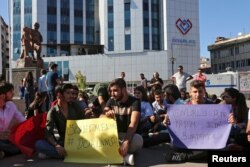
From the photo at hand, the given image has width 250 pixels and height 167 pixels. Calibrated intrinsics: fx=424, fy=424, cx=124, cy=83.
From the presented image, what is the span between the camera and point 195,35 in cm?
A: 7412

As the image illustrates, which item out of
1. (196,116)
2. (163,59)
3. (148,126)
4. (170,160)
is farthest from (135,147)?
(163,59)

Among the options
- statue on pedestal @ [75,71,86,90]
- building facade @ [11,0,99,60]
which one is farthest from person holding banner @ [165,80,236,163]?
building facade @ [11,0,99,60]

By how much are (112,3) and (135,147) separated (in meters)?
68.4

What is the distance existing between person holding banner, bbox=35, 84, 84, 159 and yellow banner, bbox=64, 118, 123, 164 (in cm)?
21

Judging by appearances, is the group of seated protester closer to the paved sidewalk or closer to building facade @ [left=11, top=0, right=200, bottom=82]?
the paved sidewalk

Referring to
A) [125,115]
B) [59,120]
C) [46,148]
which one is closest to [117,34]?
[59,120]

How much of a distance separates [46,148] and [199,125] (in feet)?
7.77

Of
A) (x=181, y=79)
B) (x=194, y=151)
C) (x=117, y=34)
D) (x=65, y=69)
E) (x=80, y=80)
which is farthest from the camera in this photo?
(x=65, y=69)

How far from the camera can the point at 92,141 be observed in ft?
20.5

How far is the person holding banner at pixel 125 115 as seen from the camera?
5984mm

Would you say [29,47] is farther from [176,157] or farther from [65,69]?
[65,69]

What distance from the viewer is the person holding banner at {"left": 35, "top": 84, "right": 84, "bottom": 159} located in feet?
21.4

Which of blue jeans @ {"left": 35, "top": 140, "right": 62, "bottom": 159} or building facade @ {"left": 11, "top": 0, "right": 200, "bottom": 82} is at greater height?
building facade @ {"left": 11, "top": 0, "right": 200, "bottom": 82}

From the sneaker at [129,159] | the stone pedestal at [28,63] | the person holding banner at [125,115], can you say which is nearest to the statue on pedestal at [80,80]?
the stone pedestal at [28,63]
